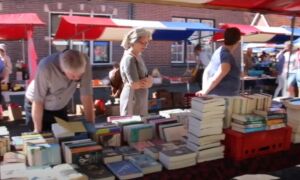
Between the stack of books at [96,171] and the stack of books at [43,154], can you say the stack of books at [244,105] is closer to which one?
the stack of books at [96,171]

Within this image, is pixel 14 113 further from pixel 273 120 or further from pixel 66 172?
pixel 273 120

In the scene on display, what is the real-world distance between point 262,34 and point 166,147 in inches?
286

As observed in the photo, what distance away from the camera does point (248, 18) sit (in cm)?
1374

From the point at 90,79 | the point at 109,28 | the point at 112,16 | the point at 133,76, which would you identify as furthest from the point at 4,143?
the point at 112,16

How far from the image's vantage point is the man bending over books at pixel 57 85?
2119 mm

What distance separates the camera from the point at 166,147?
6.82 feet

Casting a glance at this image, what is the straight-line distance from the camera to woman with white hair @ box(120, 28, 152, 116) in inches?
120

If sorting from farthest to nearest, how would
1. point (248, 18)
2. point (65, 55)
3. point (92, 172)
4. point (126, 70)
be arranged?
point (248, 18), point (126, 70), point (65, 55), point (92, 172)

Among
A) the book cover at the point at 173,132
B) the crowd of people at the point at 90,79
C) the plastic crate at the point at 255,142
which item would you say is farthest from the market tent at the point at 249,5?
the plastic crate at the point at 255,142

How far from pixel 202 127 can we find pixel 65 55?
925mm

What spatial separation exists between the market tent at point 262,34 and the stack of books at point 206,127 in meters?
6.01

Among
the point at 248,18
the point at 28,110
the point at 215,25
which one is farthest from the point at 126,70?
the point at 248,18

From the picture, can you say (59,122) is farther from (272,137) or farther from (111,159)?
(272,137)

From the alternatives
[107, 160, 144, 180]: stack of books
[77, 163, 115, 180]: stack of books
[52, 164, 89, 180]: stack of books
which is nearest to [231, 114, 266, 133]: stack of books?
[107, 160, 144, 180]: stack of books
